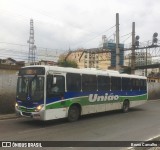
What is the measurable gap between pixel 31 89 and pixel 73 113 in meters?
2.85

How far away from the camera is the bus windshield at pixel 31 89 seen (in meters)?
14.6

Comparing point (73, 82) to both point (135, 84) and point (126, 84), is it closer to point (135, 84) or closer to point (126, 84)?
point (126, 84)

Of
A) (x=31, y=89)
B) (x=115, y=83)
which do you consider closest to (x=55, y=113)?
(x=31, y=89)

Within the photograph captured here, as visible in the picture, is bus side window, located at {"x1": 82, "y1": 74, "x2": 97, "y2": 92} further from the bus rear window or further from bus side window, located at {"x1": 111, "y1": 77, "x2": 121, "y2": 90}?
the bus rear window

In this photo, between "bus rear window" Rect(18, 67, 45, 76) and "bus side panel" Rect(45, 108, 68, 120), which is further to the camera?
"bus rear window" Rect(18, 67, 45, 76)

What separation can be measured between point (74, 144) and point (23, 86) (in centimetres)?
550

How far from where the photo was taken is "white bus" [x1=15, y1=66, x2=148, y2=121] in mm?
14609

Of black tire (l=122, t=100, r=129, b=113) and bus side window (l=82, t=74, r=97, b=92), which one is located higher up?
bus side window (l=82, t=74, r=97, b=92)

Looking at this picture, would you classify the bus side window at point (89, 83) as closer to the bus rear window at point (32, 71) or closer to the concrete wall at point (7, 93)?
the bus rear window at point (32, 71)

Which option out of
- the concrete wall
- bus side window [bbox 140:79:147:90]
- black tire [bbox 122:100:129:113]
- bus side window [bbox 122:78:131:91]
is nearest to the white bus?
bus side window [bbox 122:78:131:91]

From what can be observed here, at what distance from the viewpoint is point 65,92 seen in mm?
15867

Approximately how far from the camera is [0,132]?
12.6 m

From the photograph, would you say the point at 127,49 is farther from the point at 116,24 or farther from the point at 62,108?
the point at 62,108

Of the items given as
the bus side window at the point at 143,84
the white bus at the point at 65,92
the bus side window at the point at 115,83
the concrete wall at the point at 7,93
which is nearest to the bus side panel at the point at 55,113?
the white bus at the point at 65,92
